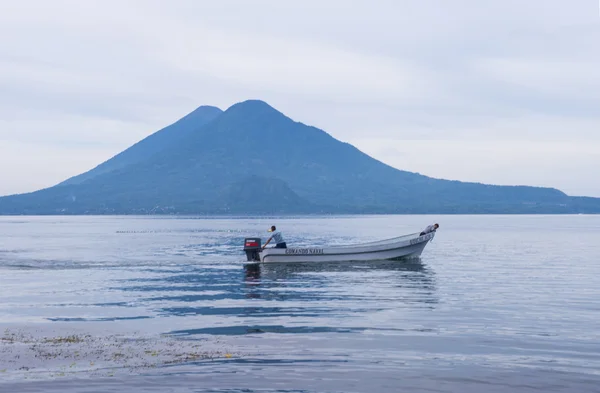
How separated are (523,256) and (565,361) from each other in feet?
173

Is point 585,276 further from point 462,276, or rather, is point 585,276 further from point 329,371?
point 329,371

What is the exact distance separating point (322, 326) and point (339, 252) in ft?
99.1

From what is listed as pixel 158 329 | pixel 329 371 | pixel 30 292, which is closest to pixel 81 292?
pixel 30 292

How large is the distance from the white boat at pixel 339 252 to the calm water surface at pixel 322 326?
1414mm

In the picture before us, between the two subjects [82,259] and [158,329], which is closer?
[158,329]

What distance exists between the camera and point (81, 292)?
3850 cm

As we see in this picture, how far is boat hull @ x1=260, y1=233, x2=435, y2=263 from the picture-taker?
5388 cm

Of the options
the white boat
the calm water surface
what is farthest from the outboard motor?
the calm water surface

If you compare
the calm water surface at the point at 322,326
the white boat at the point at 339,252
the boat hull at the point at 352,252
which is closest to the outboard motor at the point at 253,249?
the white boat at the point at 339,252

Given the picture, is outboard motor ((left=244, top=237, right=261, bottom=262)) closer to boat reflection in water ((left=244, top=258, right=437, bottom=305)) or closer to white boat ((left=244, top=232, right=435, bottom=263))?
white boat ((left=244, top=232, right=435, bottom=263))

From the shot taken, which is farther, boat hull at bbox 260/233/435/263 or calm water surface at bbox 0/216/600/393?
boat hull at bbox 260/233/435/263

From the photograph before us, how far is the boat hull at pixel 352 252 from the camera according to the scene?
53875 millimetres

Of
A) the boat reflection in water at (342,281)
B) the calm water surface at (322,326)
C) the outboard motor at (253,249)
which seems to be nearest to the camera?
the calm water surface at (322,326)

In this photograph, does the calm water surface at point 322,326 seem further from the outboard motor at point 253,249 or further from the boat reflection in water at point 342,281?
the outboard motor at point 253,249
